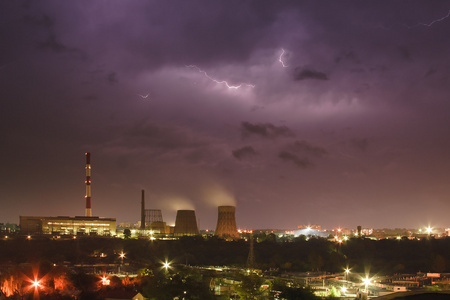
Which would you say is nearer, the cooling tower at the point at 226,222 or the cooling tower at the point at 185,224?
the cooling tower at the point at 226,222

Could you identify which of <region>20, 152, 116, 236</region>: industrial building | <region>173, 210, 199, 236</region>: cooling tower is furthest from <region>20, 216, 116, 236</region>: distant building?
<region>173, 210, 199, 236</region>: cooling tower

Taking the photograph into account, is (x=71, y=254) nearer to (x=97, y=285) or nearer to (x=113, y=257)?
(x=113, y=257)

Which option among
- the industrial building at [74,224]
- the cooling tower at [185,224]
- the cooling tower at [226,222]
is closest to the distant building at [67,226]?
the industrial building at [74,224]

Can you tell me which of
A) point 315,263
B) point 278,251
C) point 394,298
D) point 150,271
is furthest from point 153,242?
point 394,298

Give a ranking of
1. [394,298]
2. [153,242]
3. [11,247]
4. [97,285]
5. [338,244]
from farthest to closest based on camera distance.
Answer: [338,244] < [153,242] < [11,247] < [97,285] < [394,298]

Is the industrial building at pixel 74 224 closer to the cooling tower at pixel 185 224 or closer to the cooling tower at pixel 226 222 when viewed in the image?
the cooling tower at pixel 185 224
